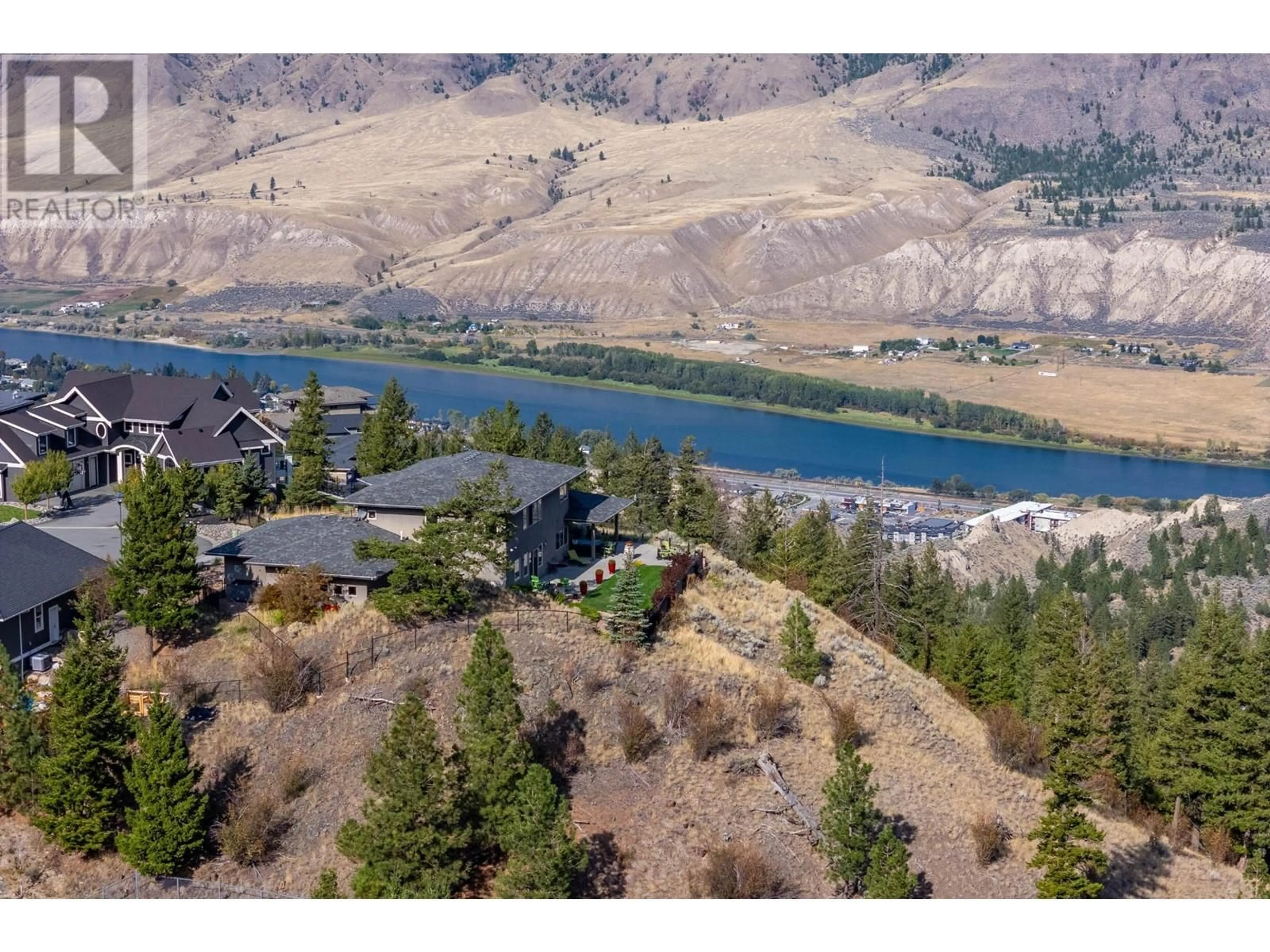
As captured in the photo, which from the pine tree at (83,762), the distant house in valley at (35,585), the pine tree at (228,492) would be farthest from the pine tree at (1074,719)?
the pine tree at (228,492)

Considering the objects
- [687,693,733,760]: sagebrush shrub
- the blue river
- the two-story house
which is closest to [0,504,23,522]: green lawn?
the two-story house

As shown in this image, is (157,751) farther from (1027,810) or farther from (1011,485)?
(1011,485)

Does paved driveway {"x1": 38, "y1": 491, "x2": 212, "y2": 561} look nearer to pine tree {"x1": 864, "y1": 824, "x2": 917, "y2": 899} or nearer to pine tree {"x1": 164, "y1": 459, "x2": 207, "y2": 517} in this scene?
pine tree {"x1": 164, "y1": 459, "x2": 207, "y2": 517}

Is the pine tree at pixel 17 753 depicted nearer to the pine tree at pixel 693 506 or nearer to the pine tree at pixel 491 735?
the pine tree at pixel 491 735

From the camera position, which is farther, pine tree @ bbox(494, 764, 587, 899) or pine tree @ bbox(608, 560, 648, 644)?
pine tree @ bbox(608, 560, 648, 644)

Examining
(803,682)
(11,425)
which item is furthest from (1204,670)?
(11,425)

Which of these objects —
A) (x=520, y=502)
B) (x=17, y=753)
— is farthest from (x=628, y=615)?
(x=17, y=753)
